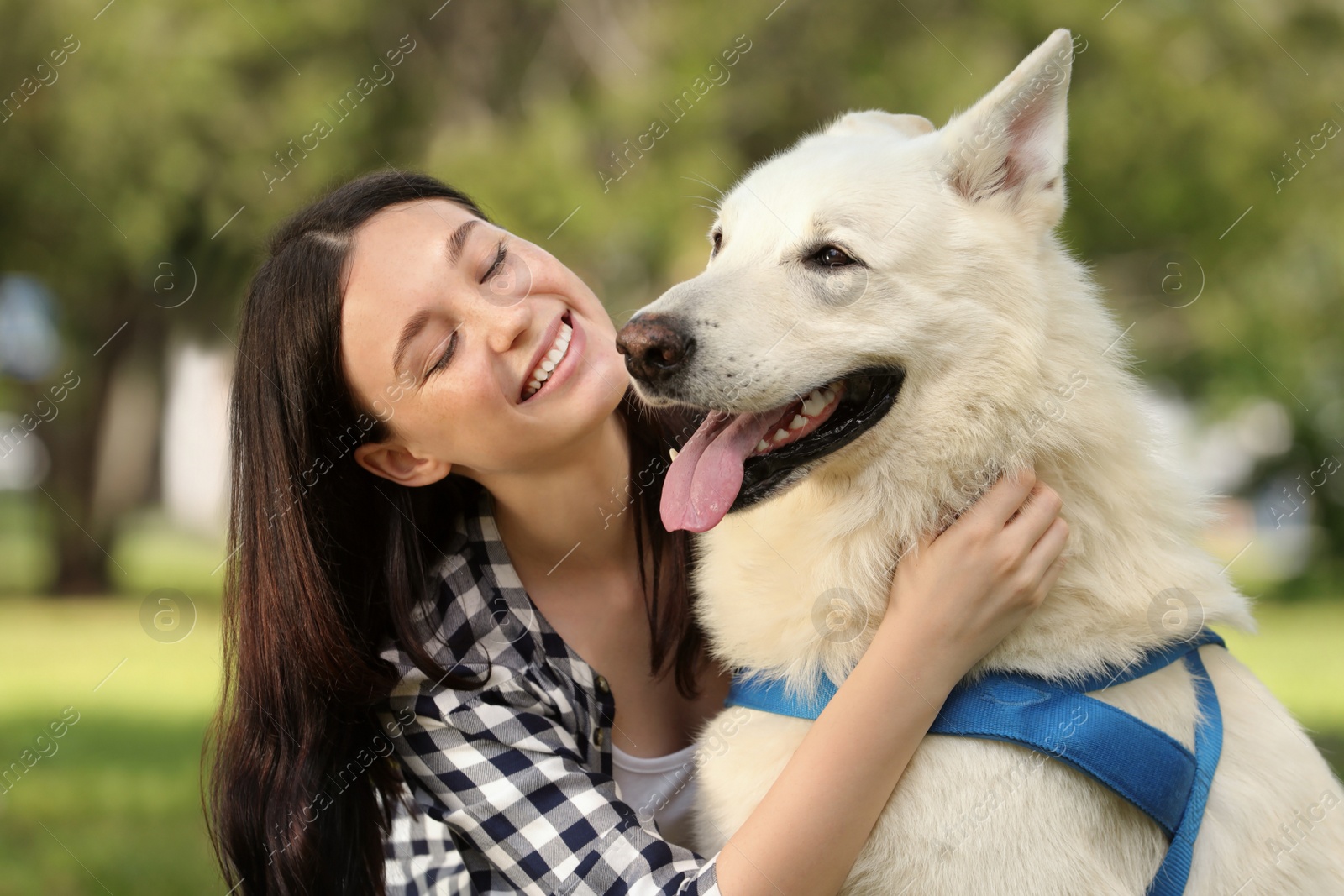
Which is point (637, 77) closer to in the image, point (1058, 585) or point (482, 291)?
point (482, 291)

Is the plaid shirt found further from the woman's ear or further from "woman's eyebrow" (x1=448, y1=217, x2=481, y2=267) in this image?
"woman's eyebrow" (x1=448, y1=217, x2=481, y2=267)

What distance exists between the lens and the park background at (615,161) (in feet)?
30.2

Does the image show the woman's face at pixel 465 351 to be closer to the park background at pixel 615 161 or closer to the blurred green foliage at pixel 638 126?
the park background at pixel 615 161

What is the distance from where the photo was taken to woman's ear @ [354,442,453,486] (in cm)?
274

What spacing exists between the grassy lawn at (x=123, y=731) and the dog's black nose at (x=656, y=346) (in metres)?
2.19

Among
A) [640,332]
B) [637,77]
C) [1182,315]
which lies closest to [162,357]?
[637,77]

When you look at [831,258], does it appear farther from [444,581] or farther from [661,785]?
[661,785]

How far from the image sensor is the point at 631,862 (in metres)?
2.36

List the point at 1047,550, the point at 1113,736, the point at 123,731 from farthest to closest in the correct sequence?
the point at 123,731
the point at 1047,550
the point at 1113,736

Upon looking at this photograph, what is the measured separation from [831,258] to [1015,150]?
0.49 metres

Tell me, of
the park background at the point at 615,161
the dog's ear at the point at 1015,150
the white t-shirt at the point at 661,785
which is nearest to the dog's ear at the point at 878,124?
the dog's ear at the point at 1015,150

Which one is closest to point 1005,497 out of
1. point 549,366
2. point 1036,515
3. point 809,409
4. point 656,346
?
point 1036,515

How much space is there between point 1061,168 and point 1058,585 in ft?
3.06

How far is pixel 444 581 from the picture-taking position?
2809mm
